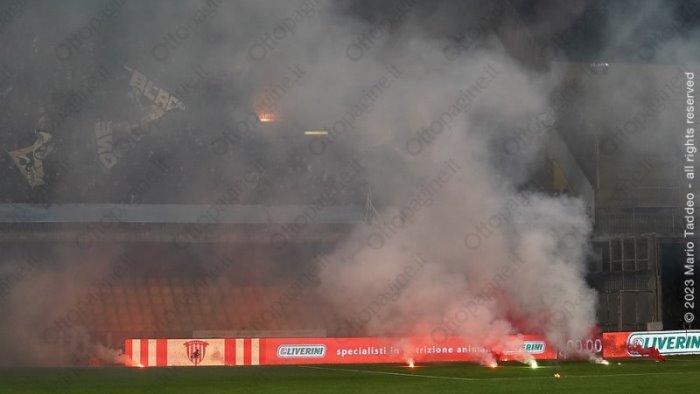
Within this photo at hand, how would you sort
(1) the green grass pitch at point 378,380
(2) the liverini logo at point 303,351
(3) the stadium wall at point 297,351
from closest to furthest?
(1) the green grass pitch at point 378,380 < (3) the stadium wall at point 297,351 < (2) the liverini logo at point 303,351

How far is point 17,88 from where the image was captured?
31.9 metres

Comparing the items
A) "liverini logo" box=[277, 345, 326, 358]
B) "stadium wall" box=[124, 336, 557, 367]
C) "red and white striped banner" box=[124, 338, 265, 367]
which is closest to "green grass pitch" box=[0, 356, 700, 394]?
"stadium wall" box=[124, 336, 557, 367]

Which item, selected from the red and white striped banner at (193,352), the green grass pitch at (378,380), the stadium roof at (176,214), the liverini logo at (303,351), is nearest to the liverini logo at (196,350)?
the red and white striped banner at (193,352)

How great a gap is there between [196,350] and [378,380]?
31.5ft

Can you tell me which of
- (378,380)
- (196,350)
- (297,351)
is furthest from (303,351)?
(378,380)

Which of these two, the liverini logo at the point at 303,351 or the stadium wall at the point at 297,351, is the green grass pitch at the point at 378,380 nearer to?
the stadium wall at the point at 297,351

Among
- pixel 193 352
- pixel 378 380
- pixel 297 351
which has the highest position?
pixel 297 351

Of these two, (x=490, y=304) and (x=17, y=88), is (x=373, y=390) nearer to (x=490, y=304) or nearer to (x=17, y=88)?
(x=490, y=304)

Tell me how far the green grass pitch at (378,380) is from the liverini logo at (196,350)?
3266 mm

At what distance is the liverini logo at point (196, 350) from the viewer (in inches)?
1089

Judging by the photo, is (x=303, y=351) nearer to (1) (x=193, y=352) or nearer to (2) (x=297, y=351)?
(2) (x=297, y=351)

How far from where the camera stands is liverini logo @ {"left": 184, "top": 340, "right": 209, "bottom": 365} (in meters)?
27.7

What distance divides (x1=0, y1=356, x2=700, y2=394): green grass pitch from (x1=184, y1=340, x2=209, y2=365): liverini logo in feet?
10.7

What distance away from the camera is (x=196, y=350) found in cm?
2775
